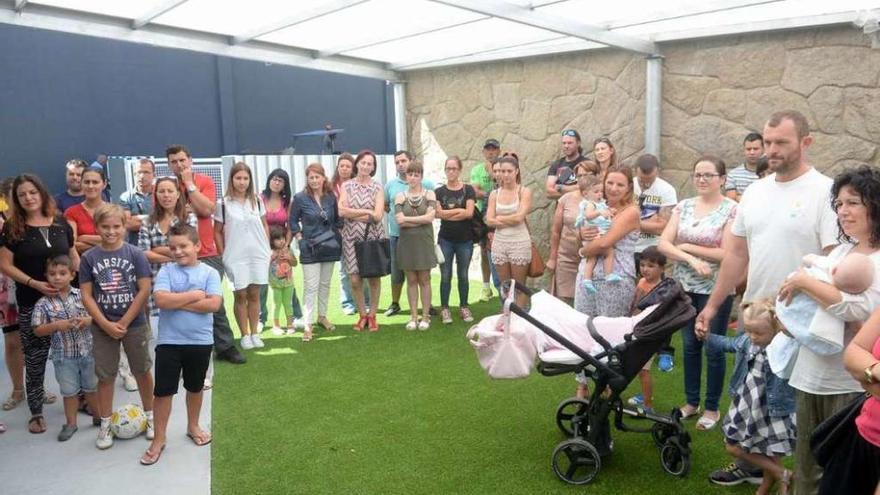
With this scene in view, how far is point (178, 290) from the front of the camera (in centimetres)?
365

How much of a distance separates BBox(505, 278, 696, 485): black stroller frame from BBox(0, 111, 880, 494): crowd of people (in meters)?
0.23

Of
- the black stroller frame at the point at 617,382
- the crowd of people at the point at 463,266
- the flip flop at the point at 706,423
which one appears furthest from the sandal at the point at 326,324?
the flip flop at the point at 706,423

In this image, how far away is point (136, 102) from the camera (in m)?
12.3

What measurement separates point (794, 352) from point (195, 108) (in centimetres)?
1280

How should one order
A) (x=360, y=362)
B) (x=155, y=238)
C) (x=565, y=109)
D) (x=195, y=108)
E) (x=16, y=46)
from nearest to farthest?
(x=155, y=238) < (x=360, y=362) < (x=565, y=109) < (x=16, y=46) < (x=195, y=108)

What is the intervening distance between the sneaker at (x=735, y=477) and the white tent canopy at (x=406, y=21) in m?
3.47

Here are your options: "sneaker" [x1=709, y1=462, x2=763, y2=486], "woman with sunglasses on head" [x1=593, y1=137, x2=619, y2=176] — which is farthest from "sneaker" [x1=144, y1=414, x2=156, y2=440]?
"woman with sunglasses on head" [x1=593, y1=137, x2=619, y2=176]

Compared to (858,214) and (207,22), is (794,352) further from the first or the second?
(207,22)

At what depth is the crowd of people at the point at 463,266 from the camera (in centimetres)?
233

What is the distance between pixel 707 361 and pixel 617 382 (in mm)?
1026

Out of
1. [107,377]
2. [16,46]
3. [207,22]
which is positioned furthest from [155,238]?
[16,46]

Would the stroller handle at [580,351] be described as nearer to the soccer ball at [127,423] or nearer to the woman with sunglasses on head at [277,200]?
the soccer ball at [127,423]

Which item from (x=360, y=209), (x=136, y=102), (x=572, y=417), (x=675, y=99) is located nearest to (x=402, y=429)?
(x=572, y=417)

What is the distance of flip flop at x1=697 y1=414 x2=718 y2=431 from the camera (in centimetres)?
381
